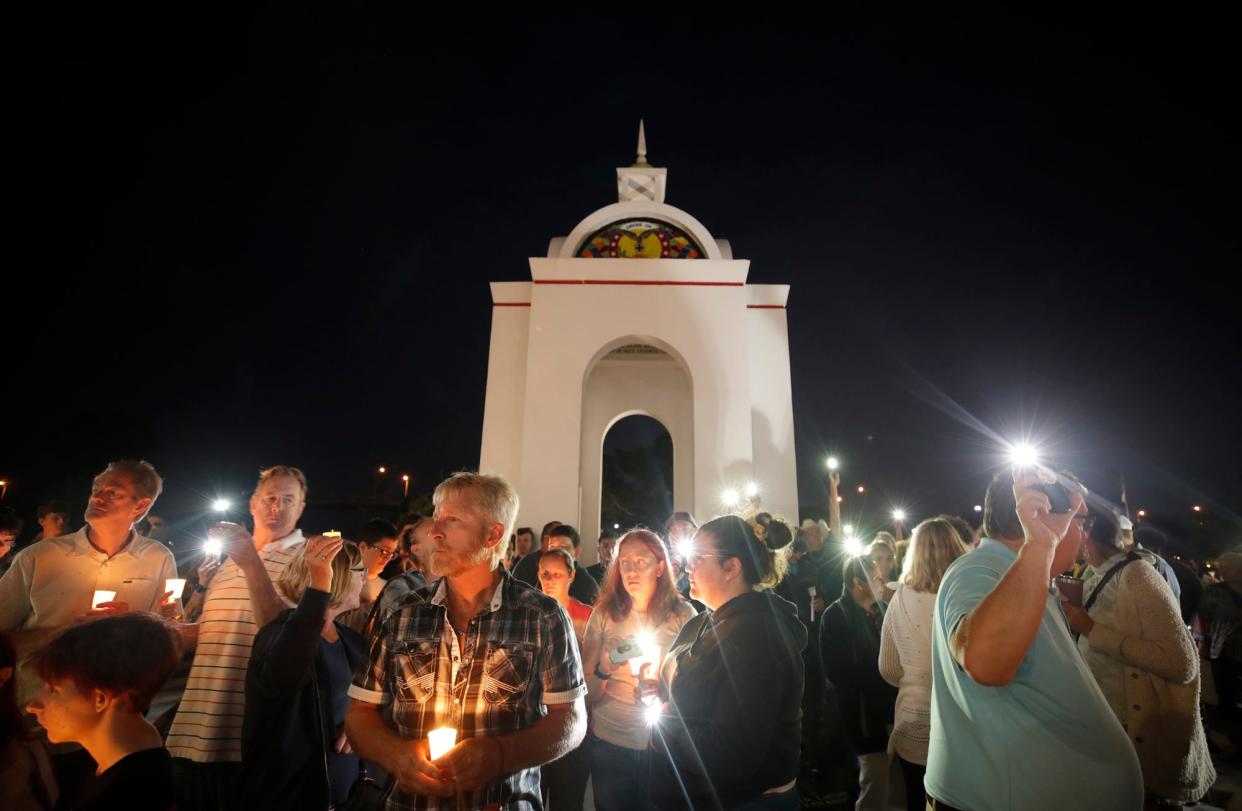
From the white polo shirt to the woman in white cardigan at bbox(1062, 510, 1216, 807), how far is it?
500 centimetres

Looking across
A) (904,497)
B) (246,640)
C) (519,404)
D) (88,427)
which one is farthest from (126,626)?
(904,497)

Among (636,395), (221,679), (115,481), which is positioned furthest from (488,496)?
(636,395)

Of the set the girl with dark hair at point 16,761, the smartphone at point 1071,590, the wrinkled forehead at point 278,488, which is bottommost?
the girl with dark hair at point 16,761

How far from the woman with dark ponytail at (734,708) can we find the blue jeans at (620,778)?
26.6 inches

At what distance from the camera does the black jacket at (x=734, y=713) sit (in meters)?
1.94

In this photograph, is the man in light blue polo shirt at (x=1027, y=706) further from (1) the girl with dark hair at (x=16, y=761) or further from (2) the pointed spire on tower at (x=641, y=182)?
(2) the pointed spire on tower at (x=641, y=182)

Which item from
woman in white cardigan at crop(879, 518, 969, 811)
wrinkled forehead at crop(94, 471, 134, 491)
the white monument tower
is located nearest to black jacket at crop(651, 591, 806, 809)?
woman in white cardigan at crop(879, 518, 969, 811)

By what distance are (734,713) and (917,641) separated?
69.5 inches

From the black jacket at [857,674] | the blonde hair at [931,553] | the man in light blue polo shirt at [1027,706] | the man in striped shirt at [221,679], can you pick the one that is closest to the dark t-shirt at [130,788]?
the man in striped shirt at [221,679]

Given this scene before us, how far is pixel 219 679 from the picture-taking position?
2.63m

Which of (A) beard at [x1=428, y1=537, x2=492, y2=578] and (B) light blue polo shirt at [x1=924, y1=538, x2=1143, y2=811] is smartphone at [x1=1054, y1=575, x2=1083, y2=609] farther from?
(A) beard at [x1=428, y1=537, x2=492, y2=578]

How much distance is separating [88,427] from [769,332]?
27.0 m

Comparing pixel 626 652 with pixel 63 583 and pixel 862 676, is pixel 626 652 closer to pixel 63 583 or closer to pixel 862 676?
pixel 862 676

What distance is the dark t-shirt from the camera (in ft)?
5.25
